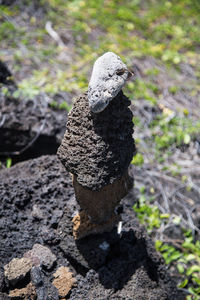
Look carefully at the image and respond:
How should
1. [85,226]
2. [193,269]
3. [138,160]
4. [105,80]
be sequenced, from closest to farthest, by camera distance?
[105,80] < [85,226] < [193,269] < [138,160]

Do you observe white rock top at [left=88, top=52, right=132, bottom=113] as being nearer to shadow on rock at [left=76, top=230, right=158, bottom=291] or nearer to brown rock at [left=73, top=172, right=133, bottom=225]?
brown rock at [left=73, top=172, right=133, bottom=225]

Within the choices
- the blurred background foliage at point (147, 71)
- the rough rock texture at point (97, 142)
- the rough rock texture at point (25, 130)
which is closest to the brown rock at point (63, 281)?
the rough rock texture at point (97, 142)

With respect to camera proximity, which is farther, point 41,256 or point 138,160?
point 138,160

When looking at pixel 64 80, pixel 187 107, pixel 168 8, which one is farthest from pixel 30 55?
pixel 168 8

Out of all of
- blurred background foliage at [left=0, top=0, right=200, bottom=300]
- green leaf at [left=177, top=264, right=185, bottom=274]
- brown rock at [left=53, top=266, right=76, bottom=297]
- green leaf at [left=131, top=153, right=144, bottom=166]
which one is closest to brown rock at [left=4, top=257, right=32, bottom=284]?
brown rock at [left=53, top=266, right=76, bottom=297]

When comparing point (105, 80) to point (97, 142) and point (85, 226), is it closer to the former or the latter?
point (97, 142)

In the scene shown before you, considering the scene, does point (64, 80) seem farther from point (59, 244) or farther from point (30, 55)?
point (59, 244)

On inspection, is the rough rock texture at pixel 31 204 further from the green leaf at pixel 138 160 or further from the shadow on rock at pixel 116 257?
the green leaf at pixel 138 160

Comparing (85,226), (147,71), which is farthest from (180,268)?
(147,71)
